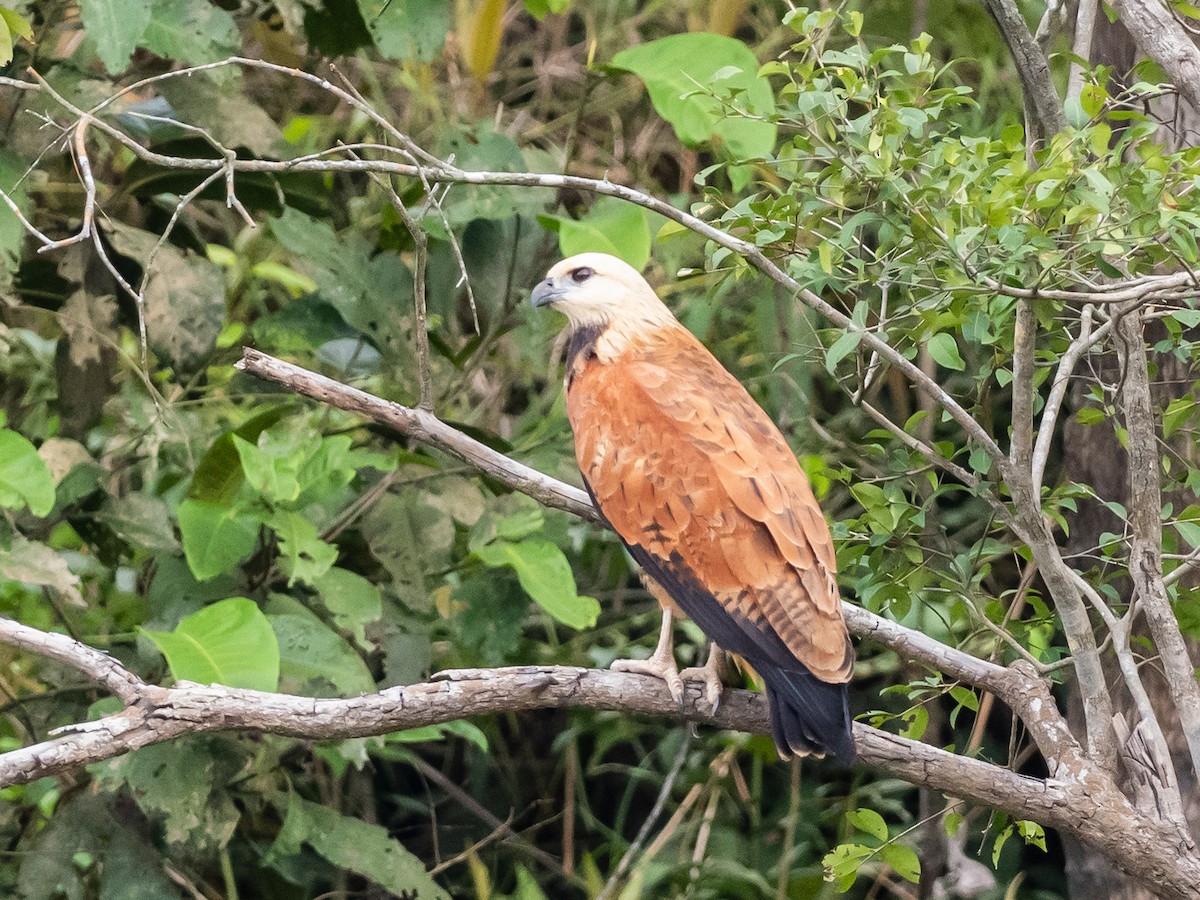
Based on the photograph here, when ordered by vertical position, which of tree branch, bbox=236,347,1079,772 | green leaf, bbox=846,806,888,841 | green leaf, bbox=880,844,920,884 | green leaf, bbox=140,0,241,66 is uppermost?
green leaf, bbox=140,0,241,66

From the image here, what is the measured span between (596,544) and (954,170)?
2428 millimetres

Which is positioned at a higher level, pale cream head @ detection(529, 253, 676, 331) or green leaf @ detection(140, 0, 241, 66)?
green leaf @ detection(140, 0, 241, 66)

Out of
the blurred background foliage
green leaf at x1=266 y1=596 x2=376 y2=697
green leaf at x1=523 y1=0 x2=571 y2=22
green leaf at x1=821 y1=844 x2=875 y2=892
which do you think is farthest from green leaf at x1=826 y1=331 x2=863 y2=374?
green leaf at x1=523 y1=0 x2=571 y2=22

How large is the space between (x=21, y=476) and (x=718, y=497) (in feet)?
4.25

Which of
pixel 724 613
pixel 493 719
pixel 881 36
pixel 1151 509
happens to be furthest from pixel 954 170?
pixel 493 719

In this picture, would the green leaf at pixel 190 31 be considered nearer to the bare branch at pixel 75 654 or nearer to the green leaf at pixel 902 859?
the bare branch at pixel 75 654

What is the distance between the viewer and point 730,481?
2305 millimetres

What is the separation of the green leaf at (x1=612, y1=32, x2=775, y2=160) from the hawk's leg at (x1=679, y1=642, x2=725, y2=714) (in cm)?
105

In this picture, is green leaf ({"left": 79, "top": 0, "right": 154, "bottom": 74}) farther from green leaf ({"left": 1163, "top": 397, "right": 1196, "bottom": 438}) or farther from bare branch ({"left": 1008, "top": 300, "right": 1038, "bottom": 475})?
green leaf ({"left": 1163, "top": 397, "right": 1196, "bottom": 438})

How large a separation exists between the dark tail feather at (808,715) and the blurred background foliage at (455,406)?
0.19 m

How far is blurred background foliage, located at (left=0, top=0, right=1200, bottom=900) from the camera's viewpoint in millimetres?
2020

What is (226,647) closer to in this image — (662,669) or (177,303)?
(662,669)

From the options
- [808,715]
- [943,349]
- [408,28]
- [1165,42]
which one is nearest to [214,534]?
[408,28]

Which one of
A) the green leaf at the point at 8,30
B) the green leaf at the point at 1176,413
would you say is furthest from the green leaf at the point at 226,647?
the green leaf at the point at 1176,413
